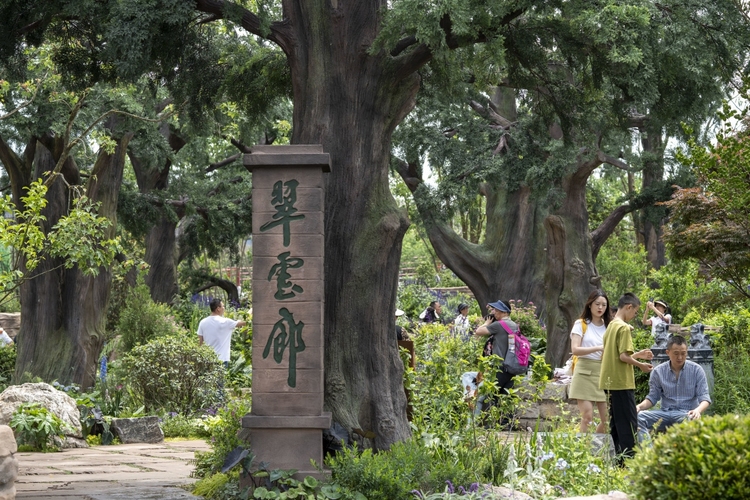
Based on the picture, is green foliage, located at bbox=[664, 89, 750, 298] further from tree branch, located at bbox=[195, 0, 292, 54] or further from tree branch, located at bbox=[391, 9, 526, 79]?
tree branch, located at bbox=[195, 0, 292, 54]

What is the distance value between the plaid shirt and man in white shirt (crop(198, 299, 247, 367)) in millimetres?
7396

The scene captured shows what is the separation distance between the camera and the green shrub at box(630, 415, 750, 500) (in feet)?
14.1

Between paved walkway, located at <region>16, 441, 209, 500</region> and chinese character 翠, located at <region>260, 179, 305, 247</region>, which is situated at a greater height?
chinese character 翠, located at <region>260, 179, 305, 247</region>

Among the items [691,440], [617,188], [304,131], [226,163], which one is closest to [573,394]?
[304,131]

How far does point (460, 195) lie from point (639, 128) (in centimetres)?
413

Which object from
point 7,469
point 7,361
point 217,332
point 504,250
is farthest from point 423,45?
point 504,250

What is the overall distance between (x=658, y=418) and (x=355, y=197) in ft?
11.9

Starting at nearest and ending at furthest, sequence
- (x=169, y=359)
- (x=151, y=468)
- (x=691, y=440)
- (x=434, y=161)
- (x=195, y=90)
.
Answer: (x=691, y=440), (x=151, y=468), (x=195, y=90), (x=169, y=359), (x=434, y=161)

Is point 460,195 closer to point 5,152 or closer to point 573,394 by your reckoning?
point 5,152

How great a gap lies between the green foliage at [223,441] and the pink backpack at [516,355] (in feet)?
12.6

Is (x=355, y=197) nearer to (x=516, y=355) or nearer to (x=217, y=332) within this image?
(x=516, y=355)

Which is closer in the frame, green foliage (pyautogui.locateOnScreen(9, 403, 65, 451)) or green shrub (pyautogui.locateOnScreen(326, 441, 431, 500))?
green shrub (pyautogui.locateOnScreen(326, 441, 431, 500))

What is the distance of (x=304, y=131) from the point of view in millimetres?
8406

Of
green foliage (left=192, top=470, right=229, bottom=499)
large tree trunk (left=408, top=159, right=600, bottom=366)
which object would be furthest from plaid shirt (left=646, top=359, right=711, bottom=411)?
large tree trunk (left=408, top=159, right=600, bottom=366)
